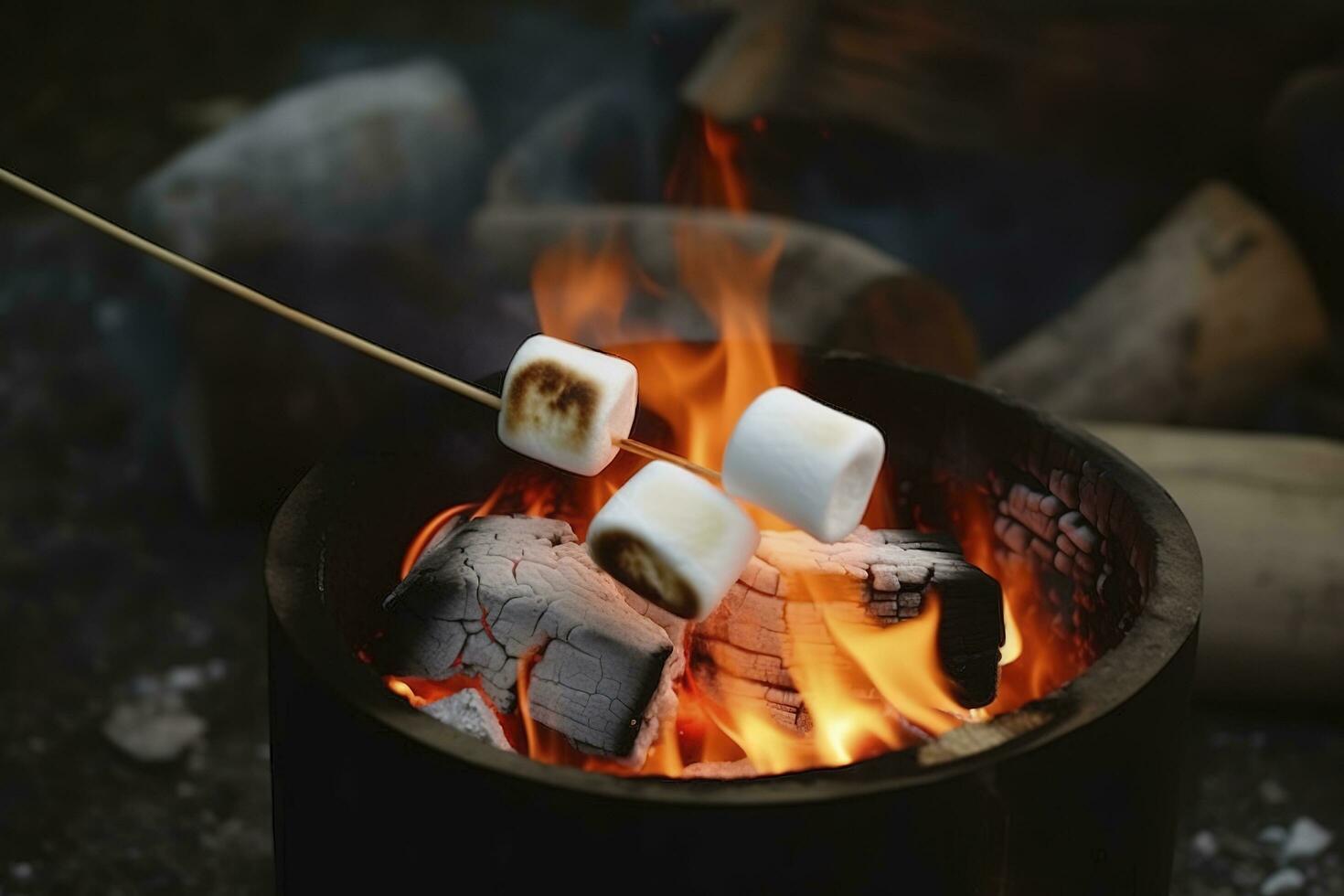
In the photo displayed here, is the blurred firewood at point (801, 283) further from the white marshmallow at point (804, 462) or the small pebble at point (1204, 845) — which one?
the white marshmallow at point (804, 462)

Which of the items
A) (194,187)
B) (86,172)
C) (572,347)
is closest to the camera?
(572,347)

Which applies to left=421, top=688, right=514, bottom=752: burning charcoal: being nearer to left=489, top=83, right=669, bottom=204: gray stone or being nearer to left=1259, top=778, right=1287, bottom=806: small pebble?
left=1259, top=778, right=1287, bottom=806: small pebble

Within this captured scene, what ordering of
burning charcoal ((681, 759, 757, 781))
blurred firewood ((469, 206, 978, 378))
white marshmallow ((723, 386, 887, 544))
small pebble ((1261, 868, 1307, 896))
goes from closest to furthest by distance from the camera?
white marshmallow ((723, 386, 887, 544)) → burning charcoal ((681, 759, 757, 781)) → small pebble ((1261, 868, 1307, 896)) → blurred firewood ((469, 206, 978, 378))

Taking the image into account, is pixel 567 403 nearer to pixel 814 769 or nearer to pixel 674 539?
pixel 674 539

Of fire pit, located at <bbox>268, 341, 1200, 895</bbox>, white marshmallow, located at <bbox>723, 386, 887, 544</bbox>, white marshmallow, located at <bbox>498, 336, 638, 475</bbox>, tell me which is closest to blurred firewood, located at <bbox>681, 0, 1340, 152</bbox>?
fire pit, located at <bbox>268, 341, 1200, 895</bbox>

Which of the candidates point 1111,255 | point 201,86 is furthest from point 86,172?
point 1111,255

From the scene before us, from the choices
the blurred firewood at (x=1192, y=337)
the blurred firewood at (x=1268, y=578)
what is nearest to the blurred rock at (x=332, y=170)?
the blurred firewood at (x=1192, y=337)

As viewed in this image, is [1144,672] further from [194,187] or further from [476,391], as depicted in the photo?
[194,187]
